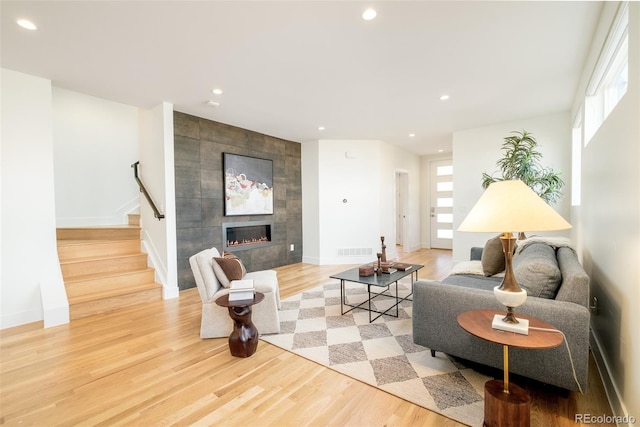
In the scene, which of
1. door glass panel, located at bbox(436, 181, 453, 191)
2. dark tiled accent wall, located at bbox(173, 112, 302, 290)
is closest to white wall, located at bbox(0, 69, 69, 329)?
dark tiled accent wall, located at bbox(173, 112, 302, 290)

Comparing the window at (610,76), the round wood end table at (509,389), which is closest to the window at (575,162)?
the window at (610,76)

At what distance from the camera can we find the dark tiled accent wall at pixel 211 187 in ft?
13.8

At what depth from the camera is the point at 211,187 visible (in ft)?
15.1

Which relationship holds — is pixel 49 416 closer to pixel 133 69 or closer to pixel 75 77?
pixel 133 69

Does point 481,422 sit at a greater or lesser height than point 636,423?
lesser

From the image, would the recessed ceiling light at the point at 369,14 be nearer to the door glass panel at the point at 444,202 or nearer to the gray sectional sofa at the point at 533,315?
the gray sectional sofa at the point at 533,315

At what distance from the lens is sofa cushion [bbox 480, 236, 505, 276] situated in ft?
9.09

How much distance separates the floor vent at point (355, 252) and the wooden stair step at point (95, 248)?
371 cm

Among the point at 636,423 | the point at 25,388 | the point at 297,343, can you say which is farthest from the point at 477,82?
the point at 25,388

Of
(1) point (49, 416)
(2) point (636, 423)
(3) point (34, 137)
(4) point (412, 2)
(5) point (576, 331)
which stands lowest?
(1) point (49, 416)

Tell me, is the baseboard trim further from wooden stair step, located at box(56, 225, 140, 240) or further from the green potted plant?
wooden stair step, located at box(56, 225, 140, 240)

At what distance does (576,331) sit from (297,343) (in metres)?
1.94

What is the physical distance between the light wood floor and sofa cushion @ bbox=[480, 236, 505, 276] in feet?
3.39

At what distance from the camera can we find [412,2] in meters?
1.98
